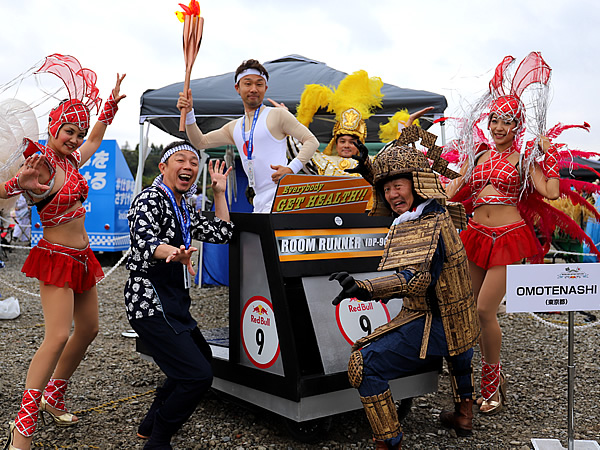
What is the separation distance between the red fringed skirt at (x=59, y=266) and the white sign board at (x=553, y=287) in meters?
2.24

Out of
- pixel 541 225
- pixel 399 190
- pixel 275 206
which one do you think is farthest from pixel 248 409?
pixel 541 225

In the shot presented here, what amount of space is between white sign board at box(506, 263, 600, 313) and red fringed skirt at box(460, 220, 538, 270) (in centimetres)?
79

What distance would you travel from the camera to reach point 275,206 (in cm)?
297

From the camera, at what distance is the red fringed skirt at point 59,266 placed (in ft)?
9.20

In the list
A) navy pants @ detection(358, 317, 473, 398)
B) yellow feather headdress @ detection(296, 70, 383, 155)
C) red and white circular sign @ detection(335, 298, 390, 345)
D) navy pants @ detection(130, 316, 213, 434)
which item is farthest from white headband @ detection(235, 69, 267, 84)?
navy pants @ detection(358, 317, 473, 398)

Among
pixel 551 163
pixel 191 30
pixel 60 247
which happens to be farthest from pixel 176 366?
pixel 551 163

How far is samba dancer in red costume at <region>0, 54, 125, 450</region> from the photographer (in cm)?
271

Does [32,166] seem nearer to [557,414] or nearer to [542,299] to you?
[542,299]

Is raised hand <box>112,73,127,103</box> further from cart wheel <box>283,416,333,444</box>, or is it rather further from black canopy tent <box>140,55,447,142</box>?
black canopy tent <box>140,55,447,142</box>

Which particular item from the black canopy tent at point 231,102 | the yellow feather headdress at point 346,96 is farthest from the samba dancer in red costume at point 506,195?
the black canopy tent at point 231,102

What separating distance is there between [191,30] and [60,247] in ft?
4.59

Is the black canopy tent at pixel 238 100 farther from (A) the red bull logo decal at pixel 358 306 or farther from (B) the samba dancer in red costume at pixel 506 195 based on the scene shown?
(A) the red bull logo decal at pixel 358 306

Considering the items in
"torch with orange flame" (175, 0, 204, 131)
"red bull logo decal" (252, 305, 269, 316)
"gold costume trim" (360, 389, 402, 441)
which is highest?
"torch with orange flame" (175, 0, 204, 131)

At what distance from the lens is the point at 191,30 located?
9.78ft
